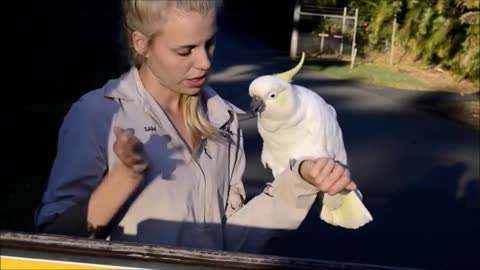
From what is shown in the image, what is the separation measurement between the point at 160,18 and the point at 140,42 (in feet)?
0.33

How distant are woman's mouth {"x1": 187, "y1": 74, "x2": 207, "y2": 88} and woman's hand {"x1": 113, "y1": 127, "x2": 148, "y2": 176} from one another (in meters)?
0.33

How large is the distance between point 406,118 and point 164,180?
13.4 meters

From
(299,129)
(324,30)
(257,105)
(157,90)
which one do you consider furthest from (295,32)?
(157,90)

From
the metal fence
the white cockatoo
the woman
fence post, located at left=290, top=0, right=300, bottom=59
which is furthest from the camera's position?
the metal fence

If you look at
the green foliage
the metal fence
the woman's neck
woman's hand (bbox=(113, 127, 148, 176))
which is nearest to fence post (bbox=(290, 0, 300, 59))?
the metal fence

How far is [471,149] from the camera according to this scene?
12.5m

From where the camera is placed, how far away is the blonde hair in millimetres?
2145

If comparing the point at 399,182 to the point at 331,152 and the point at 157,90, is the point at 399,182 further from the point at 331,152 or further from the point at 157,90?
the point at 157,90

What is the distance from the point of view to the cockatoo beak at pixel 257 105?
2.49m

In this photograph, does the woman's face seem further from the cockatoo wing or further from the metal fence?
the metal fence

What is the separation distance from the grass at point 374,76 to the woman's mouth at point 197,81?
58.3ft

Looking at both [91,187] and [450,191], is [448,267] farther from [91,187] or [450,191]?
[91,187]

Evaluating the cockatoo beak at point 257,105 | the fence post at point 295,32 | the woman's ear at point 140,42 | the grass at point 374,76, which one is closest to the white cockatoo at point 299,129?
the cockatoo beak at point 257,105

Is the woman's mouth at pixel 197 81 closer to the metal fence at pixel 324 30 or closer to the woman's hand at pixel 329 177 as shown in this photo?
the woman's hand at pixel 329 177
